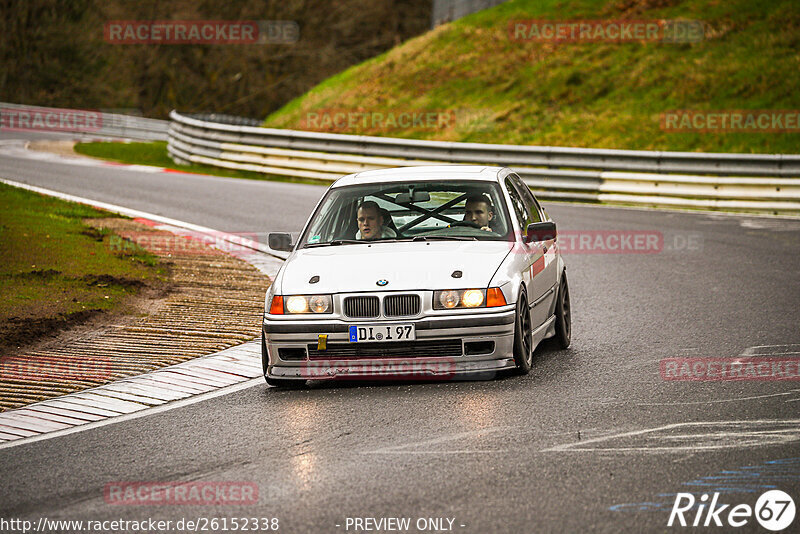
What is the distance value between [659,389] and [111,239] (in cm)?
912

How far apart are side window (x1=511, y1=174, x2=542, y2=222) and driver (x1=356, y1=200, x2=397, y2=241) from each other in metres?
1.40

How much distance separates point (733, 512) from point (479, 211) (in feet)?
13.9

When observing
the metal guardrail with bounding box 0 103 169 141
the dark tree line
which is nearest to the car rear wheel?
the metal guardrail with bounding box 0 103 169 141

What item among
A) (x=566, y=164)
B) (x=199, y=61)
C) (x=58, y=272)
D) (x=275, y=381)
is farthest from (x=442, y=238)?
(x=199, y=61)

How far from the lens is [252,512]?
17.5 ft

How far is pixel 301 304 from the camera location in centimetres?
791

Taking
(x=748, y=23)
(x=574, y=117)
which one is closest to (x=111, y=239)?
(x=574, y=117)

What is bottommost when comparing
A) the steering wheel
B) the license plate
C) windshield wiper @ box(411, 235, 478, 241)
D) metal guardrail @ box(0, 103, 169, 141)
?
the license plate

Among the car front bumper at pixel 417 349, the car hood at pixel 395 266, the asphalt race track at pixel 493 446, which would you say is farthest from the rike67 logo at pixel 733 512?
the car hood at pixel 395 266

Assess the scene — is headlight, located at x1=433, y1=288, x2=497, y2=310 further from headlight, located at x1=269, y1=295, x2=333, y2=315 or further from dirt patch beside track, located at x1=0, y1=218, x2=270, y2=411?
dirt patch beside track, located at x1=0, y1=218, x2=270, y2=411

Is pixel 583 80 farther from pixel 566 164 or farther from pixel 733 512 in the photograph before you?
pixel 733 512

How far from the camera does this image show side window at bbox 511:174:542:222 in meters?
9.78

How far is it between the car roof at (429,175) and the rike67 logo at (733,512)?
430 cm

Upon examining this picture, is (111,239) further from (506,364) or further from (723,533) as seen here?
(723,533)
